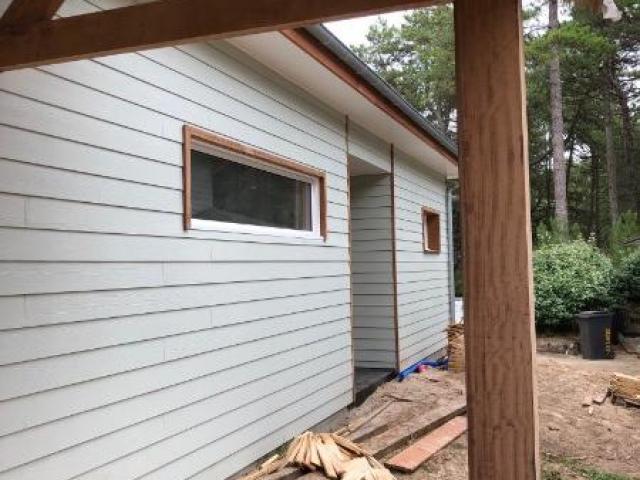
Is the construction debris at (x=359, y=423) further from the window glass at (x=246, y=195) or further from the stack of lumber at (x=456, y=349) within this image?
the stack of lumber at (x=456, y=349)

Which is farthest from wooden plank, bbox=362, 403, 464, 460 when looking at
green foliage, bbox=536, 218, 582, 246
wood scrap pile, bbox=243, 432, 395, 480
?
green foliage, bbox=536, 218, 582, 246

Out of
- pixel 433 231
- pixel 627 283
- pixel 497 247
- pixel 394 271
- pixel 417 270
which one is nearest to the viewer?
pixel 497 247

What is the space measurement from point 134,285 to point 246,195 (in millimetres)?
1476

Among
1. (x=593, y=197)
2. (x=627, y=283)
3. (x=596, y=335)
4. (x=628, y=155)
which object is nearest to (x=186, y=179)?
(x=596, y=335)

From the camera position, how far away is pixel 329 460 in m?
4.30

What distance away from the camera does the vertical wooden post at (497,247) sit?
1787 mm

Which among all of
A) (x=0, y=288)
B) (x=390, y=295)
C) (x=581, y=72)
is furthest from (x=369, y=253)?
(x=581, y=72)

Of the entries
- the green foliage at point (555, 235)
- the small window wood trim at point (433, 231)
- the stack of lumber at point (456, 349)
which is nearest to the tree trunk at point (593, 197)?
the green foliage at point (555, 235)

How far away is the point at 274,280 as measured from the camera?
16.2ft

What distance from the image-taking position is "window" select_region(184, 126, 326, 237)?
4.04 metres

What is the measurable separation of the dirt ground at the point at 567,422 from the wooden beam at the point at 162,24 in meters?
3.63

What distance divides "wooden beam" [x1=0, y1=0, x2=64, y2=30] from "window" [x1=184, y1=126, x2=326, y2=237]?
4.88 feet

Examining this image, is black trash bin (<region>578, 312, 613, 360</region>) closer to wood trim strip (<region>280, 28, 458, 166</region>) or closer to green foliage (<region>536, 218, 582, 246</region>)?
green foliage (<region>536, 218, 582, 246</region>)

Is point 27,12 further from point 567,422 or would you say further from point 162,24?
point 567,422
